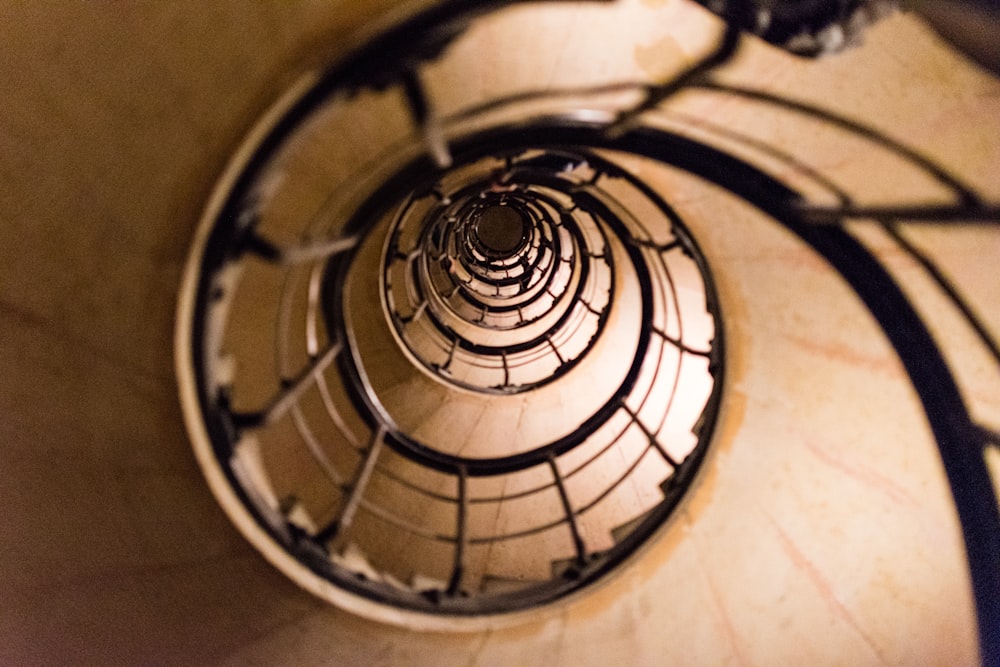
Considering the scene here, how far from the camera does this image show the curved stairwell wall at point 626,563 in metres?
2.28

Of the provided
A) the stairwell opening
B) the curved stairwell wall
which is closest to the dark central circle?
the stairwell opening

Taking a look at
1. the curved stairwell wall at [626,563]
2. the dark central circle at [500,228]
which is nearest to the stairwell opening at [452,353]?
the curved stairwell wall at [626,563]

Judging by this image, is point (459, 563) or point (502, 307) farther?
point (502, 307)

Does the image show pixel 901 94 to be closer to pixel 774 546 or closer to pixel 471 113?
pixel 471 113

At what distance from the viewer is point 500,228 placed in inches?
458

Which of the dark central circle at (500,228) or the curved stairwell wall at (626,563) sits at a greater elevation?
the dark central circle at (500,228)

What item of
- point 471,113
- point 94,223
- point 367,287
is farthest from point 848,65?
point 367,287

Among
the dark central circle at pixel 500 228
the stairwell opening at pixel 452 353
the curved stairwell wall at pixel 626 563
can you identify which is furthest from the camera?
the dark central circle at pixel 500 228

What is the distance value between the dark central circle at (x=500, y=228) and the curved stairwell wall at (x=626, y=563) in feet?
26.6

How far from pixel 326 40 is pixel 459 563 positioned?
2.82m

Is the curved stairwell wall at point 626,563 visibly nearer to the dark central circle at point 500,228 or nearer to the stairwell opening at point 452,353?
the stairwell opening at point 452,353

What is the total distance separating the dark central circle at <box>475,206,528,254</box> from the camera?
11477mm

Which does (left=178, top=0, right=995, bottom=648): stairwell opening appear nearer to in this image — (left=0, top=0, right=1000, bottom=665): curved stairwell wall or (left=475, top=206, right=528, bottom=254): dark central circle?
(left=0, top=0, right=1000, bottom=665): curved stairwell wall

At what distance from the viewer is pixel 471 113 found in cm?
269
